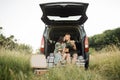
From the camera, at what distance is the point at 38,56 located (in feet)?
26.6

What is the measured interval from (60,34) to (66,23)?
0.81 metres

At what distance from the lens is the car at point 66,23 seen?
27.8 ft

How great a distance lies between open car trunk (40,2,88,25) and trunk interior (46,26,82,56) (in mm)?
288

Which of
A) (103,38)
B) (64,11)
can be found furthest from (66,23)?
(103,38)

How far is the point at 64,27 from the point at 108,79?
258cm

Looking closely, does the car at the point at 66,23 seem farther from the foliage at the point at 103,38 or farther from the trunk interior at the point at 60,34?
the foliage at the point at 103,38

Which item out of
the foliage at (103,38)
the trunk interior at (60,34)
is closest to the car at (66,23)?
the trunk interior at (60,34)

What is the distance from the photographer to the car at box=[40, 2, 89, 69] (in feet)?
27.8

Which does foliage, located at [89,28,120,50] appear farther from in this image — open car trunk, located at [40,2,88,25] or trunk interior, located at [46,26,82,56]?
open car trunk, located at [40,2,88,25]

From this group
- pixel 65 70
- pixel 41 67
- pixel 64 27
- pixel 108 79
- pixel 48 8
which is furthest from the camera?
pixel 64 27

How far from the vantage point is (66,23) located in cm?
903

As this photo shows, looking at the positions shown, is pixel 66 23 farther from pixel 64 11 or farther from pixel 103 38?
pixel 103 38

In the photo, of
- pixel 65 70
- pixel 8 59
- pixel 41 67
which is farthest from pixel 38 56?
pixel 65 70

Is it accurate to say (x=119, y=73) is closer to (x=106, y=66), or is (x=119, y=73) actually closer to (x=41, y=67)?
(x=106, y=66)
